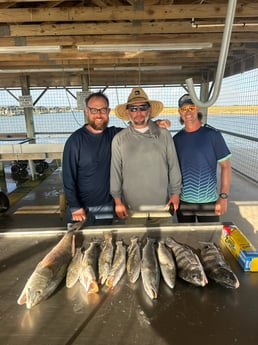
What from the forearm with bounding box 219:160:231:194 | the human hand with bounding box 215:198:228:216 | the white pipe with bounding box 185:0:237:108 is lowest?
the human hand with bounding box 215:198:228:216

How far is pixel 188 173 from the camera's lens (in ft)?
6.93

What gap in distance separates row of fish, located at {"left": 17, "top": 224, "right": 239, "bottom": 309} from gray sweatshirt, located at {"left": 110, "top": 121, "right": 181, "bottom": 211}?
75cm

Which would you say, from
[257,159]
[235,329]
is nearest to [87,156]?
[235,329]

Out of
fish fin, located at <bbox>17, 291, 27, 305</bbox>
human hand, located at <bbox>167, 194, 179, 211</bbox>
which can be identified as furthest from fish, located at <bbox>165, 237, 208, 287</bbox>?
human hand, located at <bbox>167, 194, 179, 211</bbox>

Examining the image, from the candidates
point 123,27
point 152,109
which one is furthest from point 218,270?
point 123,27

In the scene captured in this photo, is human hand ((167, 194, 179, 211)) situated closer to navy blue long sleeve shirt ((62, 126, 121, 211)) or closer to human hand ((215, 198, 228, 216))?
human hand ((215, 198, 228, 216))

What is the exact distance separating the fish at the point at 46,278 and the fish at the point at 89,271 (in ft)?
0.29

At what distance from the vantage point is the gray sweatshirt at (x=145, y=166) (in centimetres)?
203

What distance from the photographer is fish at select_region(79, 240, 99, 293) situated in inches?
43.4

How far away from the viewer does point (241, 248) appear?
1.30 m

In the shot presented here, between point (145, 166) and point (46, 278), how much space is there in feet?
3.85

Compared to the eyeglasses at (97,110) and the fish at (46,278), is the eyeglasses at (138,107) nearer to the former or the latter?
the eyeglasses at (97,110)

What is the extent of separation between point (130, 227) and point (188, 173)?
0.73 meters

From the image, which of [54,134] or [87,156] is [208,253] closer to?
[87,156]
